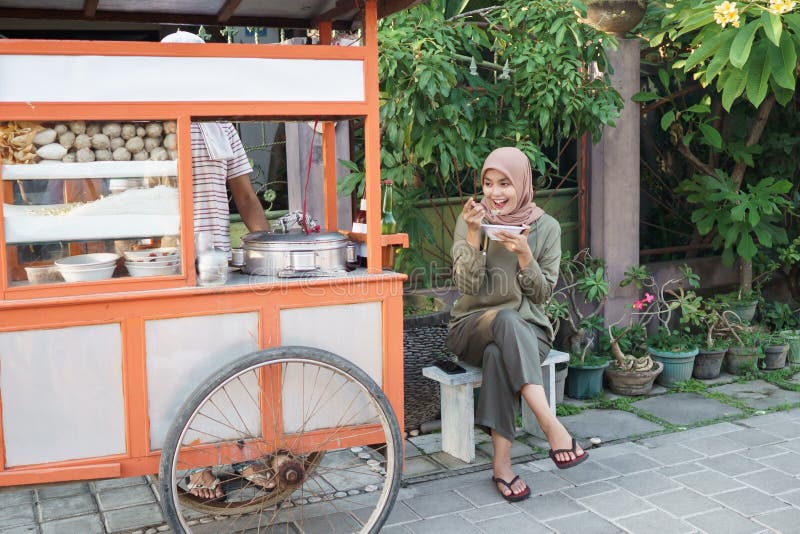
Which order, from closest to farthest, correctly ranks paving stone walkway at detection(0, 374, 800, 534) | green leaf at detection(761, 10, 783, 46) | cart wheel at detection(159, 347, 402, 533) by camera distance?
cart wheel at detection(159, 347, 402, 533)
paving stone walkway at detection(0, 374, 800, 534)
green leaf at detection(761, 10, 783, 46)

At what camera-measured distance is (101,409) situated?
2855mm

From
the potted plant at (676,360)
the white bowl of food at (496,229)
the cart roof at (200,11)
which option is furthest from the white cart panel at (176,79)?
the potted plant at (676,360)

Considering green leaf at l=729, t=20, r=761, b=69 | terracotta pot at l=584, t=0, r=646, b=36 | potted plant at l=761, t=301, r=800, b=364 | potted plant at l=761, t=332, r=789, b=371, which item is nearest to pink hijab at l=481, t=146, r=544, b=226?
green leaf at l=729, t=20, r=761, b=69

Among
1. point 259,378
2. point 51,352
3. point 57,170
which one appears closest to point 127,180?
point 57,170

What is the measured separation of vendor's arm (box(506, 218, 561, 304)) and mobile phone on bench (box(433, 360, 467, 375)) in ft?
1.55

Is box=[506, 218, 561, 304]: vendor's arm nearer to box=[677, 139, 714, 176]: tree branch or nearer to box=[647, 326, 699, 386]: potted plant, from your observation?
box=[647, 326, 699, 386]: potted plant

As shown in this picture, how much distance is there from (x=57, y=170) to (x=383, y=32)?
78.5 inches

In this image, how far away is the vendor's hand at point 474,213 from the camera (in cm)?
365

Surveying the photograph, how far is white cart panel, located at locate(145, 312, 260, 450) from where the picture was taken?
114 inches

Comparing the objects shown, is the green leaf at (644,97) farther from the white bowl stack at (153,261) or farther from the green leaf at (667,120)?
the white bowl stack at (153,261)

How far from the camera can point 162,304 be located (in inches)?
114

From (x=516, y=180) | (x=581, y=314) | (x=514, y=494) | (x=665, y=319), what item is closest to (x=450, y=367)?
(x=514, y=494)

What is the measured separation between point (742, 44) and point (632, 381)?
2014 millimetres

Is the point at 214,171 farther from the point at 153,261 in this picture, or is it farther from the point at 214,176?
the point at 153,261
